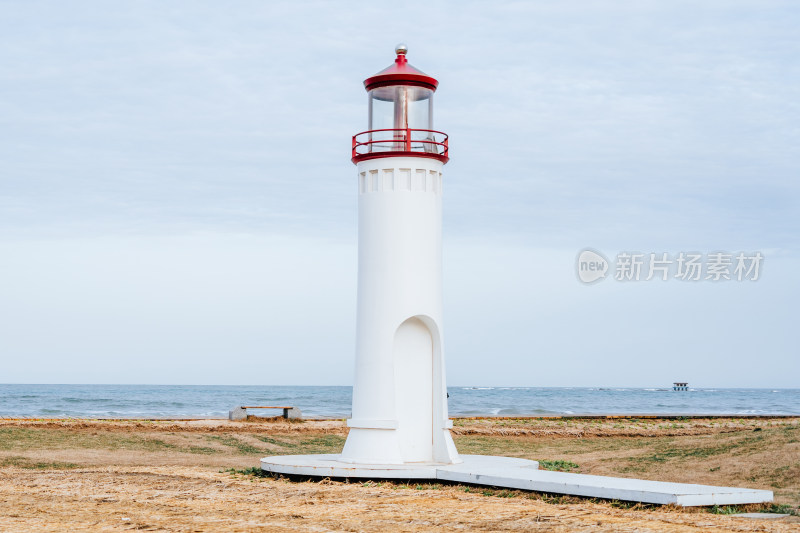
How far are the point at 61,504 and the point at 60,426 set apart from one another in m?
16.0

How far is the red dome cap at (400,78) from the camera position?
45.8 feet

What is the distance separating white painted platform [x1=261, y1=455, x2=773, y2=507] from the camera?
1053cm

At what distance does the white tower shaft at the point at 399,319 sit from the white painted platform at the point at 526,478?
19.8 inches

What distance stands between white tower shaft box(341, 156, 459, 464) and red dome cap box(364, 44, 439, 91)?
1.23 m

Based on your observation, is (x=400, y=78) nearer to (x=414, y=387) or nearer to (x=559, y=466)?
(x=414, y=387)

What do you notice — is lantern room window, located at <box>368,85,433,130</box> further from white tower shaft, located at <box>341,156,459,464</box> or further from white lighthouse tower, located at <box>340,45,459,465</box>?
white tower shaft, located at <box>341,156,459,464</box>

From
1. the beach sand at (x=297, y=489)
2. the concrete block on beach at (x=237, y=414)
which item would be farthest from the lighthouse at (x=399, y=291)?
the concrete block on beach at (x=237, y=414)

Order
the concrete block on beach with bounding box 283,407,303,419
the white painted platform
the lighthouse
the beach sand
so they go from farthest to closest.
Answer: the concrete block on beach with bounding box 283,407,303,419 < the lighthouse < the white painted platform < the beach sand

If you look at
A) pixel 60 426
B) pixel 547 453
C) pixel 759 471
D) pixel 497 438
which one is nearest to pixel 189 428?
pixel 60 426

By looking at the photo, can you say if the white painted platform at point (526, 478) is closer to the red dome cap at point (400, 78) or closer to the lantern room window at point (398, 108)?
A: the lantern room window at point (398, 108)

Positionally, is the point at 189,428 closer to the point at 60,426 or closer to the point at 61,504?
the point at 60,426

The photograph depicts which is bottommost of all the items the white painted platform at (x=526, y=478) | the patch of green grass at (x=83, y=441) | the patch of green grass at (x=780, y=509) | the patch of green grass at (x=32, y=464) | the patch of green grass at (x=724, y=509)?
the patch of green grass at (x=32, y=464)

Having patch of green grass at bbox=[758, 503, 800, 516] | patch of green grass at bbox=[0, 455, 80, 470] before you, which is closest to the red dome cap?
patch of green grass at bbox=[758, 503, 800, 516]

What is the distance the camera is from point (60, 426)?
2662 centimetres
